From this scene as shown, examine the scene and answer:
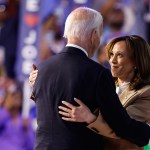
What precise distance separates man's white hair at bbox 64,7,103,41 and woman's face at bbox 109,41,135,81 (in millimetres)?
335

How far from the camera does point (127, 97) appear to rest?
2.28 meters

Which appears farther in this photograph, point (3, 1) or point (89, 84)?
point (3, 1)

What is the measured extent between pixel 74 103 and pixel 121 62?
456 mm

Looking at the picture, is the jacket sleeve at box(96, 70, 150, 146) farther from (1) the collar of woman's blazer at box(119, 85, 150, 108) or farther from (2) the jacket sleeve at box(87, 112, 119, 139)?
(1) the collar of woman's blazer at box(119, 85, 150, 108)

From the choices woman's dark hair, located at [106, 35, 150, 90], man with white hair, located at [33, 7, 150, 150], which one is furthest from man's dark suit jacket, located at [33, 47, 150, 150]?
woman's dark hair, located at [106, 35, 150, 90]

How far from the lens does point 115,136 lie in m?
2.09

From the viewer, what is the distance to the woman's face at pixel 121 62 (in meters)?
2.38

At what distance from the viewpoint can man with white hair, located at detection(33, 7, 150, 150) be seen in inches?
79.0

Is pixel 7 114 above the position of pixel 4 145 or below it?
above

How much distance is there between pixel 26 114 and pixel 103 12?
157 centimetres

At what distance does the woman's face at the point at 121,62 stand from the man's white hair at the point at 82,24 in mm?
335

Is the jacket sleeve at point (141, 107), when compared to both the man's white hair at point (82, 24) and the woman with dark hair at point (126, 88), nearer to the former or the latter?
the woman with dark hair at point (126, 88)

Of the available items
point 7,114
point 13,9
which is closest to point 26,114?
point 7,114

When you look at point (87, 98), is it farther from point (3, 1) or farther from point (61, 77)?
point (3, 1)
